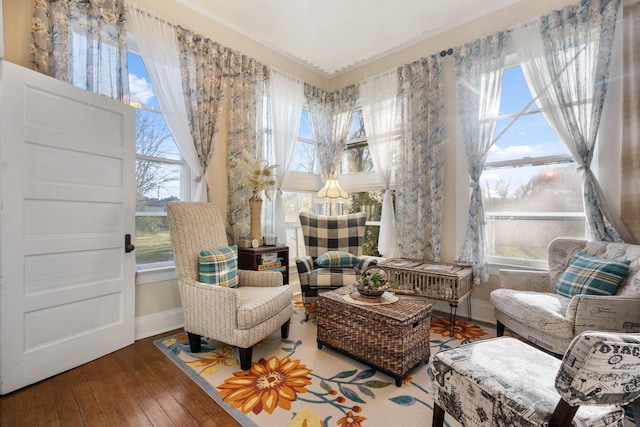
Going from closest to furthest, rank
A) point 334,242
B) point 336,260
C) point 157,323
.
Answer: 1. point 157,323
2. point 336,260
3. point 334,242

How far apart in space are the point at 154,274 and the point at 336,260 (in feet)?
5.77

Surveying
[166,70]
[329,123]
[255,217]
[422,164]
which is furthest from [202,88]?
[422,164]

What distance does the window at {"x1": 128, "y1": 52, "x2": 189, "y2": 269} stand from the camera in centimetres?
267

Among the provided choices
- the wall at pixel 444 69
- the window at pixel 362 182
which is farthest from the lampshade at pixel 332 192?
the wall at pixel 444 69

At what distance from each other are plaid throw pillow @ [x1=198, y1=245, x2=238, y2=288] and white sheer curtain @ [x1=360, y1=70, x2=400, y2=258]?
1.95 meters

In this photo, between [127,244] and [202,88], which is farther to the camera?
[202,88]

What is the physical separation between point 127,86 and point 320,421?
2.86m

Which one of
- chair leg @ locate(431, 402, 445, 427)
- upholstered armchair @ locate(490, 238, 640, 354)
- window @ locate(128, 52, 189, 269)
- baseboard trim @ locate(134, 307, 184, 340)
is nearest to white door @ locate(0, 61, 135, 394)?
baseboard trim @ locate(134, 307, 184, 340)

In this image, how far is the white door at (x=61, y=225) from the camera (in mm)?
1776

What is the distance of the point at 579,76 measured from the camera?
8.10ft

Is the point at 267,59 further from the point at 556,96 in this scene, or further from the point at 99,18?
the point at 556,96

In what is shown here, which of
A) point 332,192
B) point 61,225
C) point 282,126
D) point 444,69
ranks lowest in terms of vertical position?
point 61,225

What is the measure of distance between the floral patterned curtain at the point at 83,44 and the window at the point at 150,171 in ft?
0.86

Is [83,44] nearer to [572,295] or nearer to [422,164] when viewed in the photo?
[422,164]
